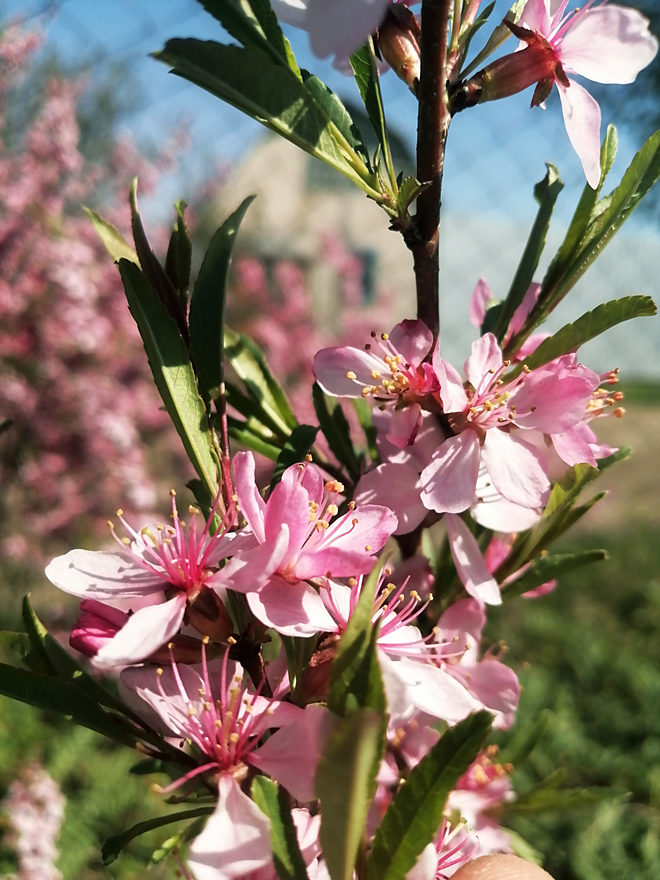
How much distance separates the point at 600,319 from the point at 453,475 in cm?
13

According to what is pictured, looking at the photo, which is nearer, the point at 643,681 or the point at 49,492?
the point at 643,681

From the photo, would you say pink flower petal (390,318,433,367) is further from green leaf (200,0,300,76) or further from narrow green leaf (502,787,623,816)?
narrow green leaf (502,787,623,816)

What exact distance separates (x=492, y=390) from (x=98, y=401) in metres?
2.37

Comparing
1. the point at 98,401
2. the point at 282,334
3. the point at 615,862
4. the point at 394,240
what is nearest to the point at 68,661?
the point at 615,862

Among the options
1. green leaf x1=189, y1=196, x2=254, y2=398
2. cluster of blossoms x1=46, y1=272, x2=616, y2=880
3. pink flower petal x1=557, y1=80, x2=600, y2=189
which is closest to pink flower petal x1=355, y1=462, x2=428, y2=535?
cluster of blossoms x1=46, y1=272, x2=616, y2=880

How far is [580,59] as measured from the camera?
517 millimetres

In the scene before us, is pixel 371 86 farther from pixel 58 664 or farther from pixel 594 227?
pixel 58 664

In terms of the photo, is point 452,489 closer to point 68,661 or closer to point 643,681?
point 68,661

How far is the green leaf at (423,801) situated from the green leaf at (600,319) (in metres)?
0.25

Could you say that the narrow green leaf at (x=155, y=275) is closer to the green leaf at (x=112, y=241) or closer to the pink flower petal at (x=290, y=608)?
the green leaf at (x=112, y=241)

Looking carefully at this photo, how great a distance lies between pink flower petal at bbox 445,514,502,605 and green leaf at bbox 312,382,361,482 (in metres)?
0.12

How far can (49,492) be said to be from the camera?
281cm

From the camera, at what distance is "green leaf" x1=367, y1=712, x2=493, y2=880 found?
374 mm

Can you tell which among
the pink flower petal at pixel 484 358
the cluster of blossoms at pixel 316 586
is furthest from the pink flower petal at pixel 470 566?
the pink flower petal at pixel 484 358
